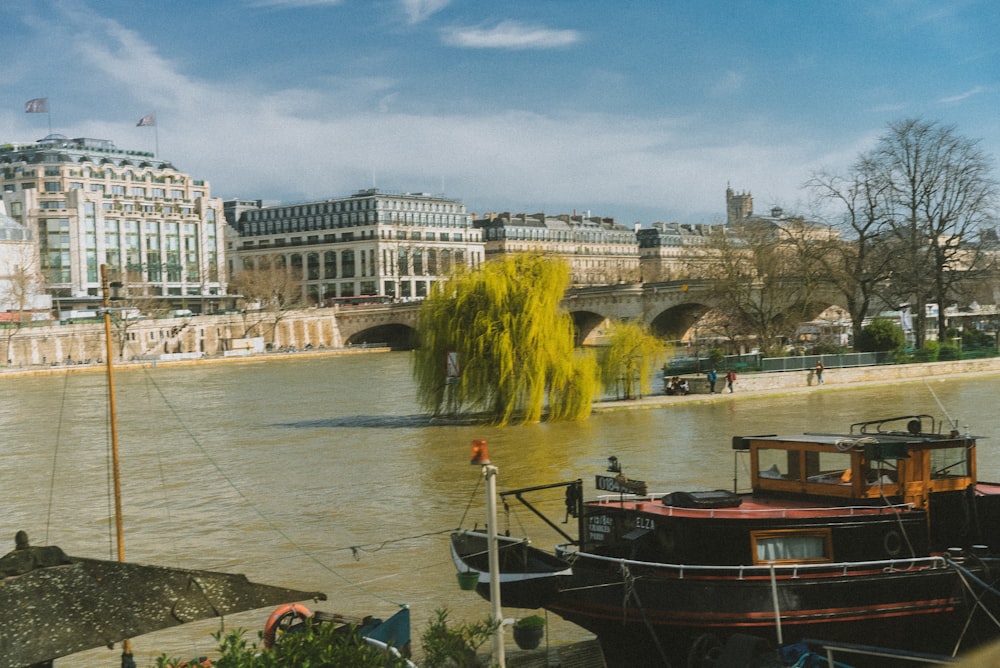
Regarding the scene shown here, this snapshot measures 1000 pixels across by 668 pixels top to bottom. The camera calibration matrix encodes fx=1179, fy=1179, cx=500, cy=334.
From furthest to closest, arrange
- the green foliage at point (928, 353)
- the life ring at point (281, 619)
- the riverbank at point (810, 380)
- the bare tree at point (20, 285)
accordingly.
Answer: the bare tree at point (20, 285) → the green foliage at point (928, 353) → the riverbank at point (810, 380) → the life ring at point (281, 619)

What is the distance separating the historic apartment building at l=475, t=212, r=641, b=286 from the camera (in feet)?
471

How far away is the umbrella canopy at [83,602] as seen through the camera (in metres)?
6.60

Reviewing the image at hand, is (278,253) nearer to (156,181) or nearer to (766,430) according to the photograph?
(156,181)

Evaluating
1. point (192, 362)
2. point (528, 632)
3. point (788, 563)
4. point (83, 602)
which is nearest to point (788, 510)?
point (788, 563)

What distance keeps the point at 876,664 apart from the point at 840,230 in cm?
4255

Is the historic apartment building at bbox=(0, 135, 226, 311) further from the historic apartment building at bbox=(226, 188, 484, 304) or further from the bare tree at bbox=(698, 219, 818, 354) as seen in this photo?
the bare tree at bbox=(698, 219, 818, 354)

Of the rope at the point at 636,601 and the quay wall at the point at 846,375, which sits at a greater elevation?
the quay wall at the point at 846,375

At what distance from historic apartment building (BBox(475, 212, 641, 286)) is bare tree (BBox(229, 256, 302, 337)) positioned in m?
25.5

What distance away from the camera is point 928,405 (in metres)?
38.0

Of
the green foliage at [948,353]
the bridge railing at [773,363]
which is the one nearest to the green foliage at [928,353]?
the green foliage at [948,353]

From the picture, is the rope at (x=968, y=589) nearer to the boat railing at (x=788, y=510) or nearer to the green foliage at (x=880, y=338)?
the boat railing at (x=788, y=510)

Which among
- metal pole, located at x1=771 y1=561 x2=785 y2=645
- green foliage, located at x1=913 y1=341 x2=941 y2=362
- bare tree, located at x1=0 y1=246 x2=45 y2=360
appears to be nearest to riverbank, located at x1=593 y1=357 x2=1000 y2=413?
green foliage, located at x1=913 y1=341 x2=941 y2=362

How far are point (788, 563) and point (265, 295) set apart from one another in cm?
Answer: 10332

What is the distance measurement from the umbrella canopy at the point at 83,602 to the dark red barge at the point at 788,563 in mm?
4199
